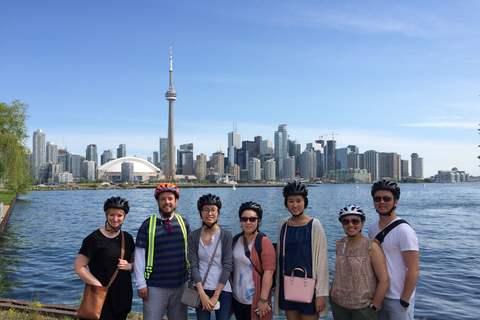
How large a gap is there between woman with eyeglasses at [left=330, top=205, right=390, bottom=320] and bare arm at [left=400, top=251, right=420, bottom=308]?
0.22 metres

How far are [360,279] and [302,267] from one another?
2.26 feet

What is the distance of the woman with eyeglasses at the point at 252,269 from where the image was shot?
4391mm

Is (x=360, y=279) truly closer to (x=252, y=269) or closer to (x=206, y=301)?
(x=252, y=269)

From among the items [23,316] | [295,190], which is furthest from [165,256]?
[23,316]

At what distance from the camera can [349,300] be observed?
4.24 meters

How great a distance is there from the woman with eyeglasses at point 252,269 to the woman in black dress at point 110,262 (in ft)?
4.74

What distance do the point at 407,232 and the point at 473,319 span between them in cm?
806

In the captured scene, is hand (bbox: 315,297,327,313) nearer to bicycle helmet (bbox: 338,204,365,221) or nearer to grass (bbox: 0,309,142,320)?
bicycle helmet (bbox: 338,204,365,221)

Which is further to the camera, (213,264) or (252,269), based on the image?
(213,264)

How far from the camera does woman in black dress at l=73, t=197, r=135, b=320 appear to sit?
446cm

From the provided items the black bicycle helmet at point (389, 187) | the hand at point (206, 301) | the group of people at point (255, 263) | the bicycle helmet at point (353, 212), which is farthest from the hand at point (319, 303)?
the black bicycle helmet at point (389, 187)

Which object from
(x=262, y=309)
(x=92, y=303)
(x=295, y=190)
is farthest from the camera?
(x=295, y=190)

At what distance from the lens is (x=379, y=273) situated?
4.14 metres

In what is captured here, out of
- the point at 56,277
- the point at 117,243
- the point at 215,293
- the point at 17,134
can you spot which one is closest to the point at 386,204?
the point at 215,293
